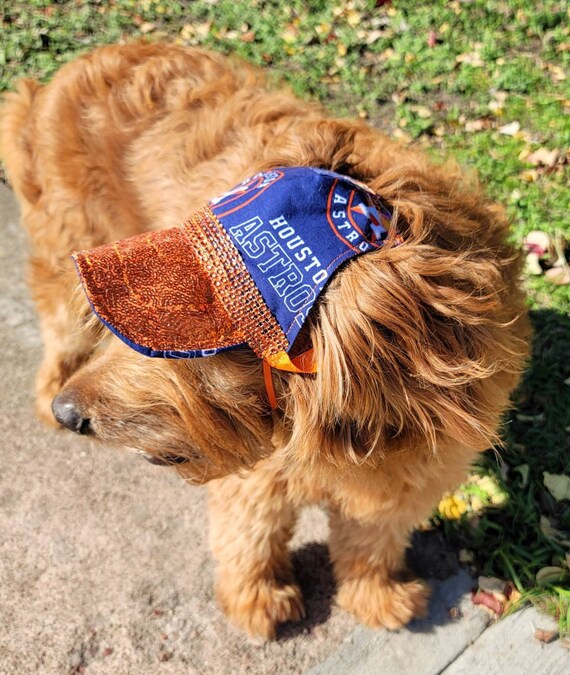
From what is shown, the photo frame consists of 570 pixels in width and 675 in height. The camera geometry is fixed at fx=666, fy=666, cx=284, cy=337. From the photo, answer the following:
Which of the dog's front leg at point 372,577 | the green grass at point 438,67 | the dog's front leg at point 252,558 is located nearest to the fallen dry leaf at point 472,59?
the green grass at point 438,67

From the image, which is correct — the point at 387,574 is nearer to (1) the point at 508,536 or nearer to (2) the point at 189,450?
(1) the point at 508,536

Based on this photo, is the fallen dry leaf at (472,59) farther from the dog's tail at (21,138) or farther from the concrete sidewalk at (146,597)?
the concrete sidewalk at (146,597)

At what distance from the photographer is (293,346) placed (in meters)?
1.64

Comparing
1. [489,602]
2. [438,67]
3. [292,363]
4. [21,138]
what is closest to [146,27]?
[438,67]

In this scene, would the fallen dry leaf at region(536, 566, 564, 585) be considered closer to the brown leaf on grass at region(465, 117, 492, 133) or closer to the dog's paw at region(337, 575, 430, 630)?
the dog's paw at region(337, 575, 430, 630)

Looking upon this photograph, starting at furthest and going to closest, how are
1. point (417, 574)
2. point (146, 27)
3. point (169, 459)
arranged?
point (146, 27), point (417, 574), point (169, 459)

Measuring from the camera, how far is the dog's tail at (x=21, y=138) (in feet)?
10.7

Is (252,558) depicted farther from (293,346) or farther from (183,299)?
(183,299)

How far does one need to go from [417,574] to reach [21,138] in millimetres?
2795

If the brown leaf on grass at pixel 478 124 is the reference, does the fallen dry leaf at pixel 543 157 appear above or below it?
below

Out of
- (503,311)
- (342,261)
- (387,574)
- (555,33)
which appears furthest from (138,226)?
(555,33)

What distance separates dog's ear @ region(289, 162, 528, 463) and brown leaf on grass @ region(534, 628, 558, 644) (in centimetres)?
126

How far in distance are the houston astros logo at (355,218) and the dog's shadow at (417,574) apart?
5.77ft

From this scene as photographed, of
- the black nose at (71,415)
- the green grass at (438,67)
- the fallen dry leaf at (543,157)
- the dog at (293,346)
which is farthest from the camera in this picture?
the fallen dry leaf at (543,157)
